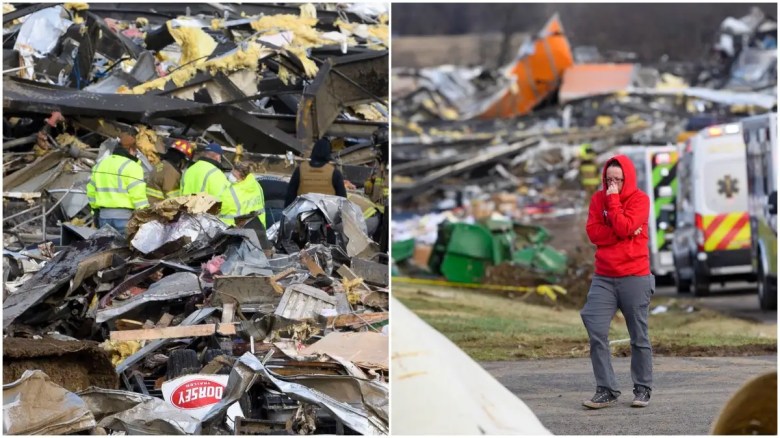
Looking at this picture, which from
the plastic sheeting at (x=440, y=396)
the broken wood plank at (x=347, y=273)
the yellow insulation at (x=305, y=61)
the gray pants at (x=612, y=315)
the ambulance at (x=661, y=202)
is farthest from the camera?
the ambulance at (x=661, y=202)

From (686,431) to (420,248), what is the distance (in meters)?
11.6

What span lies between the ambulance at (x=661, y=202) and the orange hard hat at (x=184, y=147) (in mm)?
9587

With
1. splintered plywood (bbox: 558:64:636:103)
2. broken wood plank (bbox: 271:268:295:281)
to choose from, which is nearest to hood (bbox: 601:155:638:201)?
broken wood plank (bbox: 271:268:295:281)

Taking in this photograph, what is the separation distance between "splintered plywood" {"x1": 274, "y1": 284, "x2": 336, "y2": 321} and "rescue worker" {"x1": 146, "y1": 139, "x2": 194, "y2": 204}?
929mm

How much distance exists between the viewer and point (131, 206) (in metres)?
7.75

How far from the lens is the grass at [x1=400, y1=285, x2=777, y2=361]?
9.57 meters

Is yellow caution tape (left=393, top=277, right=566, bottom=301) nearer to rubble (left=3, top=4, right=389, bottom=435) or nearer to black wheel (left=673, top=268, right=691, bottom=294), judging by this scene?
black wheel (left=673, top=268, right=691, bottom=294)

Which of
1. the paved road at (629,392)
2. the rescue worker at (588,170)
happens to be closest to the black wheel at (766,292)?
the paved road at (629,392)

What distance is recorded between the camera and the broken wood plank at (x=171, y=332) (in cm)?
746

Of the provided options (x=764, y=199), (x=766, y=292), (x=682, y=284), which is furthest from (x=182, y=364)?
(x=682, y=284)

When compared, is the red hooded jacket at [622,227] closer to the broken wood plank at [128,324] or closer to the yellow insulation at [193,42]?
the broken wood plank at [128,324]

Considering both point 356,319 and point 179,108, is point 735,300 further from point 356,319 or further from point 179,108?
point 179,108

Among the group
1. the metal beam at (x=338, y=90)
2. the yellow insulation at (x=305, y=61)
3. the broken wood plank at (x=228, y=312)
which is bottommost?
the broken wood plank at (x=228, y=312)

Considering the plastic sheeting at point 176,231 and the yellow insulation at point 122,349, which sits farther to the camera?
the plastic sheeting at point 176,231
